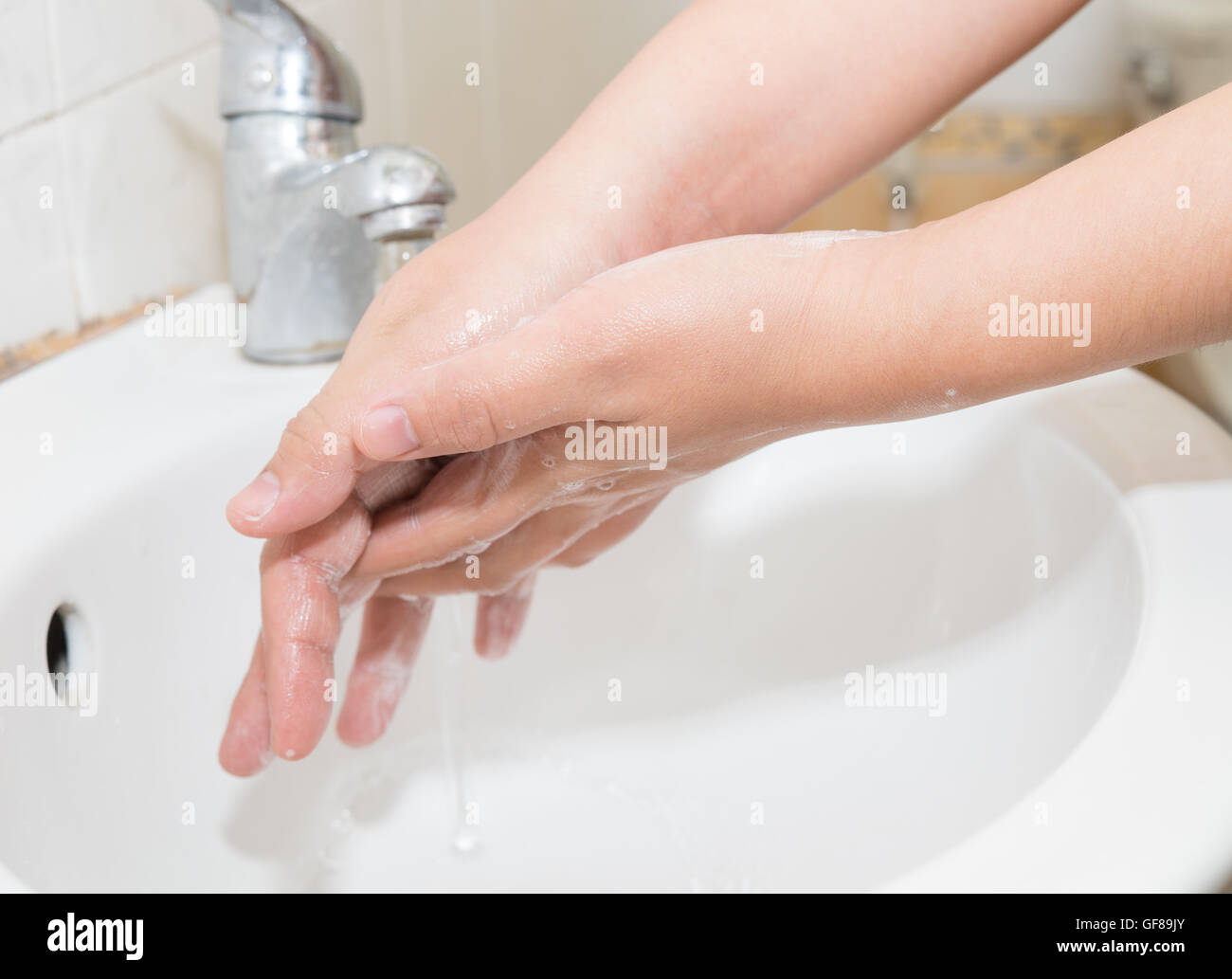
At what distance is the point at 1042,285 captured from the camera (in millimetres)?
336

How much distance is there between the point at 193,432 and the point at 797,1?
1.07 feet

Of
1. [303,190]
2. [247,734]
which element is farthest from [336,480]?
[303,190]

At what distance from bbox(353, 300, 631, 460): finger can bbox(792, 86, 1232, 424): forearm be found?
66 millimetres

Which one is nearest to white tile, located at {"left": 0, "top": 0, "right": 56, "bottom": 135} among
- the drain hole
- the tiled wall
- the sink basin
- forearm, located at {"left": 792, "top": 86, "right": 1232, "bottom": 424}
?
the tiled wall

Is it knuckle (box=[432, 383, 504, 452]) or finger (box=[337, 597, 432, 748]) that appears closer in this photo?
knuckle (box=[432, 383, 504, 452])

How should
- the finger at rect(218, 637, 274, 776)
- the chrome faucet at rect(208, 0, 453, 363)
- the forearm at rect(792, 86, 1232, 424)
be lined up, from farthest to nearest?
the chrome faucet at rect(208, 0, 453, 363) < the finger at rect(218, 637, 274, 776) < the forearm at rect(792, 86, 1232, 424)

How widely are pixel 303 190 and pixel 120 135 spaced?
0.10 meters

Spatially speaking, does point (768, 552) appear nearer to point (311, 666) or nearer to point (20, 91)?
point (311, 666)

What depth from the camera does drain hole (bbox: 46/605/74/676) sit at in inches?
16.5

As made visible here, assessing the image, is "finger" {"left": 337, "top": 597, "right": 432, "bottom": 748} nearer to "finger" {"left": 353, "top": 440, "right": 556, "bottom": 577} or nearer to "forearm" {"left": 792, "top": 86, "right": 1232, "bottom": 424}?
"finger" {"left": 353, "top": 440, "right": 556, "bottom": 577}

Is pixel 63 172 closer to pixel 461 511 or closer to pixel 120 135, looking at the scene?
pixel 120 135

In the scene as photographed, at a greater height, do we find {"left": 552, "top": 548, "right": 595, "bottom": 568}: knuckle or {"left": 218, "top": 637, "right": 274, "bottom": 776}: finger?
{"left": 552, "top": 548, "right": 595, "bottom": 568}: knuckle

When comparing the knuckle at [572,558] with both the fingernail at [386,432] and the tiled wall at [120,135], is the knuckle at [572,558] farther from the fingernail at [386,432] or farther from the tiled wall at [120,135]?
the tiled wall at [120,135]

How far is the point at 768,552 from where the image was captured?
0.59m
